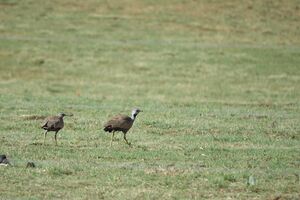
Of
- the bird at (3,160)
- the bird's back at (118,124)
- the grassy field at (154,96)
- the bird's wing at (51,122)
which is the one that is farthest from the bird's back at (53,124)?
the bird at (3,160)

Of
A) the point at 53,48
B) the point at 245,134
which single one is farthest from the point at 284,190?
the point at 53,48

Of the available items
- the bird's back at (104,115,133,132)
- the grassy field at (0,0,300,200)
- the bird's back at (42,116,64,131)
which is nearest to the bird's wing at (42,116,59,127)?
the bird's back at (42,116,64,131)

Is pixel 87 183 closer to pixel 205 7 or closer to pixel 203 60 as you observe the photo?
pixel 203 60

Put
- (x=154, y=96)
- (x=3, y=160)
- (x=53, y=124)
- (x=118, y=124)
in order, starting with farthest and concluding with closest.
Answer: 1. (x=154, y=96)
2. (x=118, y=124)
3. (x=53, y=124)
4. (x=3, y=160)

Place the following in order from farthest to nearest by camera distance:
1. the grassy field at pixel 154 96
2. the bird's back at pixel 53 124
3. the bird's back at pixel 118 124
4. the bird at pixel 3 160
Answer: the bird's back at pixel 118 124 < the bird's back at pixel 53 124 < the bird at pixel 3 160 < the grassy field at pixel 154 96

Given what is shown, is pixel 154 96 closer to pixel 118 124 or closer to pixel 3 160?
pixel 118 124

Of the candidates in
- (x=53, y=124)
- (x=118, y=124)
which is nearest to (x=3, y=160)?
(x=53, y=124)

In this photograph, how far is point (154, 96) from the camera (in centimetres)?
3064

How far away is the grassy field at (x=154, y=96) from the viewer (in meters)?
13.6

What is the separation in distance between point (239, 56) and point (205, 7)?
30.9 ft

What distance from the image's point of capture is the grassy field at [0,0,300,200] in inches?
537

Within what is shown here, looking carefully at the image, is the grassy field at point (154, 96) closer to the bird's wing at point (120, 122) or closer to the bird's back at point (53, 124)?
the bird's back at point (53, 124)

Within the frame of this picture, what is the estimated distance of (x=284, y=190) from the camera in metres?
13.0

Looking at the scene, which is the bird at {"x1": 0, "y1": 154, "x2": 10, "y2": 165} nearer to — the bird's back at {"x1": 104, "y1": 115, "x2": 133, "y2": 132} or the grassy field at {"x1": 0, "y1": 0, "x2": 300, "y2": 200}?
the grassy field at {"x1": 0, "y1": 0, "x2": 300, "y2": 200}
